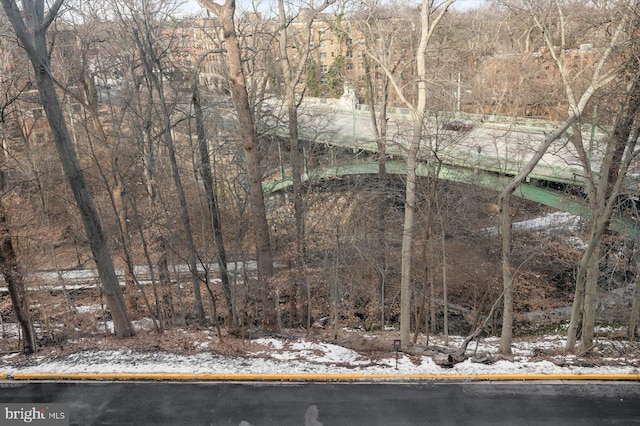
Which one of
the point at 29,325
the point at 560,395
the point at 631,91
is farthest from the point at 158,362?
the point at 631,91

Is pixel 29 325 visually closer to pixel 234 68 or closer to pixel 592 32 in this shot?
pixel 234 68

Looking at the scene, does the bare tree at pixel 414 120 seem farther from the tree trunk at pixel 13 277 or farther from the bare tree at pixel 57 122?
the tree trunk at pixel 13 277

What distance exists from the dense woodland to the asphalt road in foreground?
2.08m

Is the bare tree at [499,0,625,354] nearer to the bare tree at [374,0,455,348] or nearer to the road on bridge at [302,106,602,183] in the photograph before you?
the road on bridge at [302,106,602,183]

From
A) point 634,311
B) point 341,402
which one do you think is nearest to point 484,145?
point 634,311

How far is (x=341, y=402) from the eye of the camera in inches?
312

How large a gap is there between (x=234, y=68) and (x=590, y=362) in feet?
31.6

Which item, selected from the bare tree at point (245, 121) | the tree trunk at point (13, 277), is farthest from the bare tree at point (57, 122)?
the bare tree at point (245, 121)

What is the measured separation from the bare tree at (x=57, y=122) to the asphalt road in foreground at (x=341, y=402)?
301cm

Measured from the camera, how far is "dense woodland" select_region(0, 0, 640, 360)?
1086 cm

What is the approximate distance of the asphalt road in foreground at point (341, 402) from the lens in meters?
7.48

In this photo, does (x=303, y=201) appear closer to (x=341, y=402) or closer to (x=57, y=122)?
(x=57, y=122)

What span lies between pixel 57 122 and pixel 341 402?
7.95m

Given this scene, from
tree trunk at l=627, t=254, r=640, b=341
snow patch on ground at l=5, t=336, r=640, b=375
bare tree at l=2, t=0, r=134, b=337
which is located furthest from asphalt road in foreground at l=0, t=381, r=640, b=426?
tree trunk at l=627, t=254, r=640, b=341
